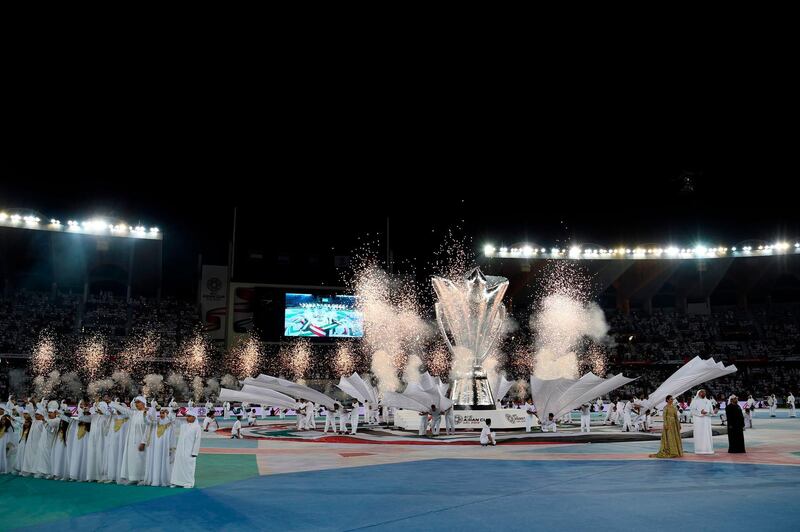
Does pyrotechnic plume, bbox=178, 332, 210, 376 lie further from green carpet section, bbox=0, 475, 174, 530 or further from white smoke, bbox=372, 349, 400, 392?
green carpet section, bbox=0, 475, 174, 530

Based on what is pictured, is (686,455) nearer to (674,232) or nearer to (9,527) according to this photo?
(9,527)

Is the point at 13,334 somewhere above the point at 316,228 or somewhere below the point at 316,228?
below

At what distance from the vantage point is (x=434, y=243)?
191 ft

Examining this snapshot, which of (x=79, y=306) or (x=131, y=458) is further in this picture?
(x=79, y=306)

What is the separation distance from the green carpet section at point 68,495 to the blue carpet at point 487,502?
1.64 feet

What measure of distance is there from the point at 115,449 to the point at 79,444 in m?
1.08

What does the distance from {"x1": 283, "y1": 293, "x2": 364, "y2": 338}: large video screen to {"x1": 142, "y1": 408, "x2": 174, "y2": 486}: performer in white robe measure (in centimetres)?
4246

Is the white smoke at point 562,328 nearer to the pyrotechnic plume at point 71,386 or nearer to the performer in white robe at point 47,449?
the pyrotechnic plume at point 71,386

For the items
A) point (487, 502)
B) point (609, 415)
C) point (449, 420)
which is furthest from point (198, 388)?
point (487, 502)

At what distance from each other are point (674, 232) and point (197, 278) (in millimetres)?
45305

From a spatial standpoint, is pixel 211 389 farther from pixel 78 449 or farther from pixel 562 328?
pixel 78 449

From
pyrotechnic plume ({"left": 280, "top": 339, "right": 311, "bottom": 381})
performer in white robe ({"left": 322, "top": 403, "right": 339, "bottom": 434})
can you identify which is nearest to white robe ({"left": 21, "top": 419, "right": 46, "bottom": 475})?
performer in white robe ({"left": 322, "top": 403, "right": 339, "bottom": 434})

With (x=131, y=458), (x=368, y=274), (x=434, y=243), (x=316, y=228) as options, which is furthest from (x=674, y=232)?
(x=131, y=458)

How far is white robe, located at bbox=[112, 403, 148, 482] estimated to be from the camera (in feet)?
43.2
